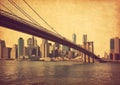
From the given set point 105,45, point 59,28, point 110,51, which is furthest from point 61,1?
point 110,51

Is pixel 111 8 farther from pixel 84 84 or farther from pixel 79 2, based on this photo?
pixel 84 84

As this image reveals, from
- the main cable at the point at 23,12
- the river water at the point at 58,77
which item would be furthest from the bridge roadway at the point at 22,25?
the river water at the point at 58,77

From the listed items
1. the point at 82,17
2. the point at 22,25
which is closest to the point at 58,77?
the point at 22,25

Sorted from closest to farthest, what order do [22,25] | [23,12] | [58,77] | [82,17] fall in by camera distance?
[82,17] < [23,12] < [22,25] < [58,77]

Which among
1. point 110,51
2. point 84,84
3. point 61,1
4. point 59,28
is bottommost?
point 84,84

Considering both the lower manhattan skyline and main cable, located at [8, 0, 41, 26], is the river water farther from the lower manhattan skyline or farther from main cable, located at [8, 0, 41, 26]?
main cable, located at [8, 0, 41, 26]

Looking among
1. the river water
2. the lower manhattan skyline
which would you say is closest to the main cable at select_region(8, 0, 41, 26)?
the lower manhattan skyline

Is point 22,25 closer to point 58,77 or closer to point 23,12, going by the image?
point 23,12

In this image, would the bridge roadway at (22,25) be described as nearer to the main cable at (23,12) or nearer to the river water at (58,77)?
the main cable at (23,12)
